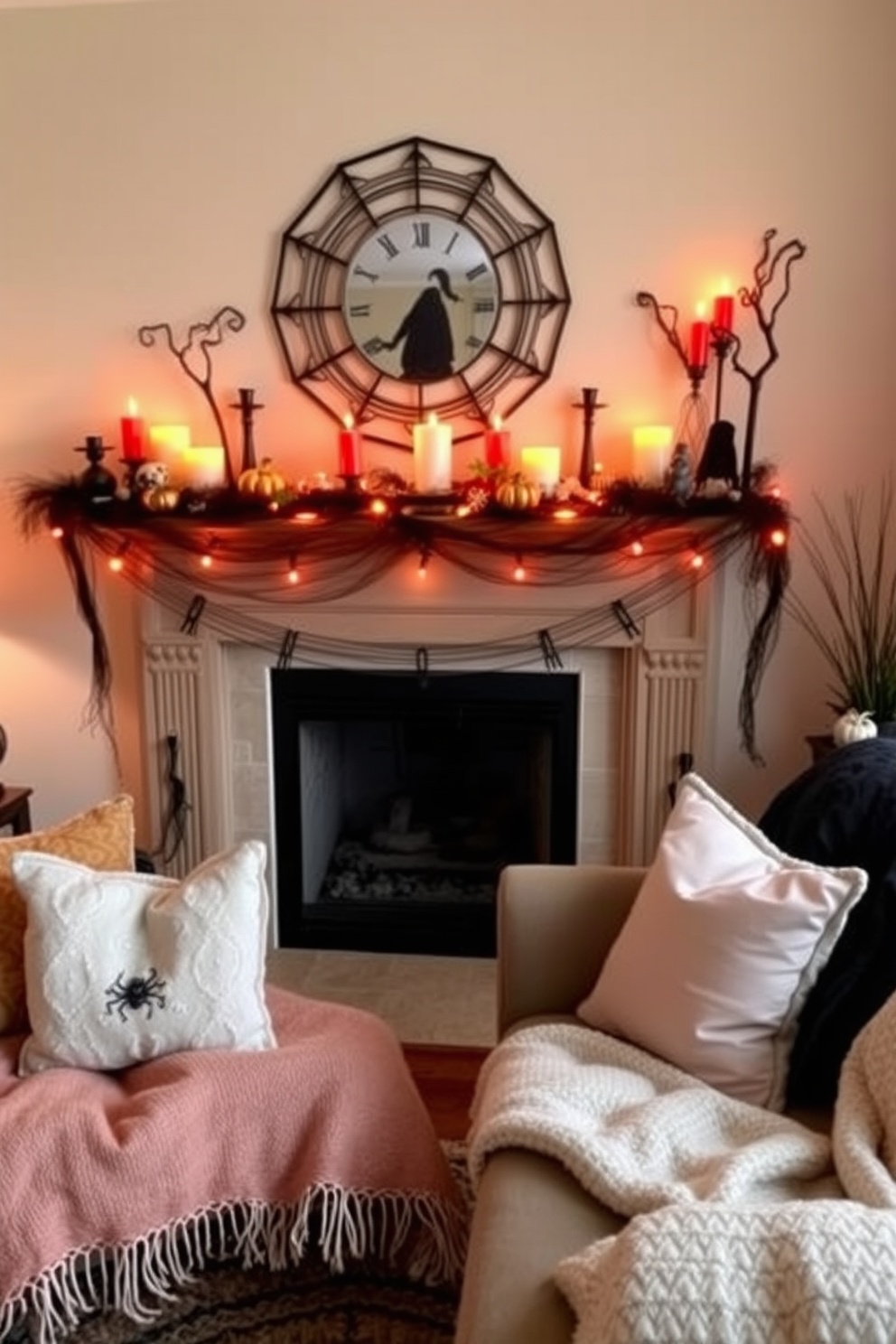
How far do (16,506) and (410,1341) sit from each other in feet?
7.60

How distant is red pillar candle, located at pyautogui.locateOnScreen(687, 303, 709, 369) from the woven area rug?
213 centimetres

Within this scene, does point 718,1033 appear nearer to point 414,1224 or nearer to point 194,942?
point 414,1224

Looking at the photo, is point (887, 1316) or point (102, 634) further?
point (102, 634)

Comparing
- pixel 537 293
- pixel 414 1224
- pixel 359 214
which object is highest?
pixel 359 214

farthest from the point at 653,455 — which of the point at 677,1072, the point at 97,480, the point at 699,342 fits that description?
the point at 677,1072

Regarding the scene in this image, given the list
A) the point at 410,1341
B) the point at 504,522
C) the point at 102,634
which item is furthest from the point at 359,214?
the point at 410,1341

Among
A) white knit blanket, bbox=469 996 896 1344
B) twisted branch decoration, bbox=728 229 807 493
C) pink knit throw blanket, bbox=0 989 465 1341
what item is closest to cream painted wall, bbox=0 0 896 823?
twisted branch decoration, bbox=728 229 807 493

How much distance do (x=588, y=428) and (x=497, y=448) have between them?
9.7 inches

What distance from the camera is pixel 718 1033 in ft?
5.20

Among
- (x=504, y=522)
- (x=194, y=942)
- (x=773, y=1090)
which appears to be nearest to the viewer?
(x=773, y=1090)

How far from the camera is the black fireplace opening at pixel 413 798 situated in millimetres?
2957

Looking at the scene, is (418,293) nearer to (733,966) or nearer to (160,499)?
(160,499)

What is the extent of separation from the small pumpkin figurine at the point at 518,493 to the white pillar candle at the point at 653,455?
28cm

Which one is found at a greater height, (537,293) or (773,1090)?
(537,293)
